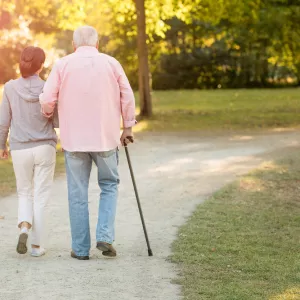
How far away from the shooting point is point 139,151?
1694cm

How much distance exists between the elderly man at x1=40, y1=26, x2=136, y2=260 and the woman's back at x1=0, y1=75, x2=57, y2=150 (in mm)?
157

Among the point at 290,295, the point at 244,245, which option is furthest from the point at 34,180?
the point at 290,295

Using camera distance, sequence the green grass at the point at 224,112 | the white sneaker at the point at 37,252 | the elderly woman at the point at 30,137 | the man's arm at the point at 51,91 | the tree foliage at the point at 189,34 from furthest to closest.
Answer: the tree foliage at the point at 189,34, the green grass at the point at 224,112, the white sneaker at the point at 37,252, the elderly woman at the point at 30,137, the man's arm at the point at 51,91

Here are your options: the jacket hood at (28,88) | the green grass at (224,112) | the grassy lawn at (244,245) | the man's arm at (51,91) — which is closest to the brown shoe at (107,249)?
the grassy lawn at (244,245)

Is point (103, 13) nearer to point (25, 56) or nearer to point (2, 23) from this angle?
point (2, 23)

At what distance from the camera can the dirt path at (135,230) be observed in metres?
6.36

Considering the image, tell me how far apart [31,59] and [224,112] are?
2282 cm

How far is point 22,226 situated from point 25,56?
4.63ft

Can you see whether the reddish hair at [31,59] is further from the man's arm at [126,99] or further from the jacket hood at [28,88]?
the man's arm at [126,99]

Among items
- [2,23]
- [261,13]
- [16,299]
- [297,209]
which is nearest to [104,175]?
[16,299]

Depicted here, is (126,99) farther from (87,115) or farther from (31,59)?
(31,59)

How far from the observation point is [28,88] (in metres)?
7.37

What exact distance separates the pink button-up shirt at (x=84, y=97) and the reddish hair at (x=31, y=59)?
0.22 meters

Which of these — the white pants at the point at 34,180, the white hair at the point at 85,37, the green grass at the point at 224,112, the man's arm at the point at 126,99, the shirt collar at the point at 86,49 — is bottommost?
the green grass at the point at 224,112
